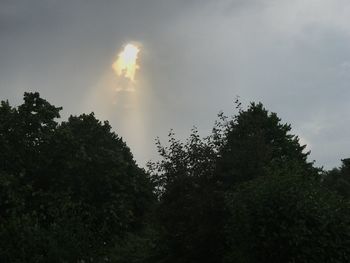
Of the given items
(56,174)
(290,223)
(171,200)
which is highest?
(56,174)

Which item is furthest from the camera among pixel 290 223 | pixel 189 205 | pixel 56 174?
pixel 56 174

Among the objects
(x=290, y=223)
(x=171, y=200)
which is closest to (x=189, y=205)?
(x=171, y=200)

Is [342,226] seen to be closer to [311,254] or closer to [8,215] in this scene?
[311,254]

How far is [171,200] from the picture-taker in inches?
745

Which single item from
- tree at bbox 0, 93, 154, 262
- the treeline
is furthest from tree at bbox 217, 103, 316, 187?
tree at bbox 0, 93, 154, 262

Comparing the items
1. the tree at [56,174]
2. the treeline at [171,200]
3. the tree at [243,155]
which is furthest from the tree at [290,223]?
the tree at [56,174]

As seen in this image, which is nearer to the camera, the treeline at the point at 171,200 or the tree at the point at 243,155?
the treeline at the point at 171,200

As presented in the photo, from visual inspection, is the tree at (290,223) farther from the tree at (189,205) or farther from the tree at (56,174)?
the tree at (56,174)

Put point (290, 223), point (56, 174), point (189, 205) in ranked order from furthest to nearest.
A: point (56, 174) < point (189, 205) < point (290, 223)

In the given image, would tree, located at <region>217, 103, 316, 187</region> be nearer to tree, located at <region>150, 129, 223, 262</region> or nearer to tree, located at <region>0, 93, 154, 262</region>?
tree, located at <region>150, 129, 223, 262</region>

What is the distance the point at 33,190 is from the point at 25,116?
459 cm

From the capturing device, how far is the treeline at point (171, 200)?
44.1 feet

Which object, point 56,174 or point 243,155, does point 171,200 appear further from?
point 56,174

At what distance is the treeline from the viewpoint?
13.4m
